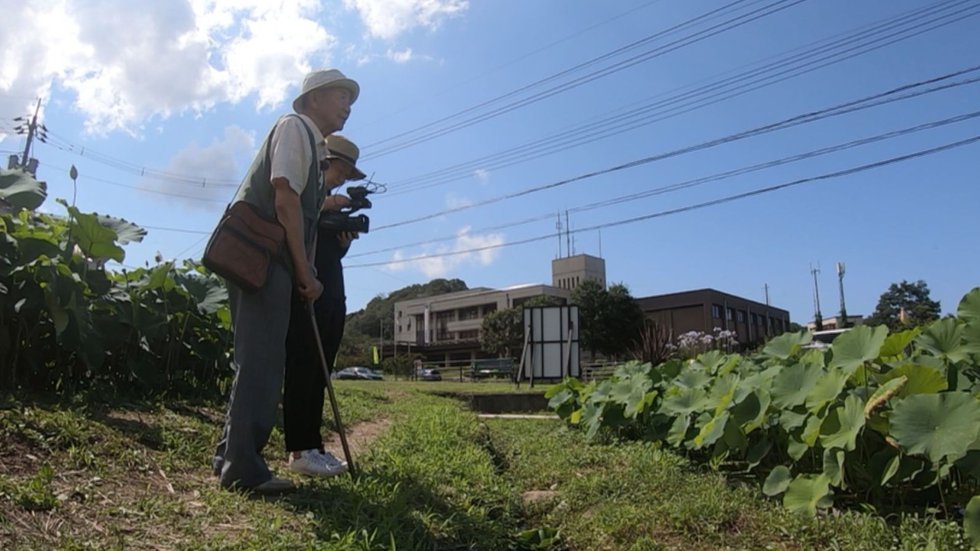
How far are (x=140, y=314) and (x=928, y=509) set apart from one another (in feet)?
11.8

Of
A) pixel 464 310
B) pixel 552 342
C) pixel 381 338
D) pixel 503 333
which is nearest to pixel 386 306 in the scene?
pixel 381 338

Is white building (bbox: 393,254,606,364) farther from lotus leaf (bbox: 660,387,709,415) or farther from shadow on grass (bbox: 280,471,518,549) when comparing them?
shadow on grass (bbox: 280,471,518,549)

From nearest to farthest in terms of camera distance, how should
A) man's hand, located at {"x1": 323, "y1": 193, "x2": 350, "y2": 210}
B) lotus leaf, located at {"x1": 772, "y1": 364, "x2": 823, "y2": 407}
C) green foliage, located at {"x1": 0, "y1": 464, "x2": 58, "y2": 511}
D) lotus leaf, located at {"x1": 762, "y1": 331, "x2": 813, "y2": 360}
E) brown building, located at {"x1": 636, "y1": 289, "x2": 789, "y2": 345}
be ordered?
green foliage, located at {"x1": 0, "y1": 464, "x2": 58, "y2": 511} < lotus leaf, located at {"x1": 772, "y1": 364, "x2": 823, "y2": 407} < man's hand, located at {"x1": 323, "y1": 193, "x2": 350, "y2": 210} < lotus leaf, located at {"x1": 762, "y1": 331, "x2": 813, "y2": 360} < brown building, located at {"x1": 636, "y1": 289, "x2": 789, "y2": 345}

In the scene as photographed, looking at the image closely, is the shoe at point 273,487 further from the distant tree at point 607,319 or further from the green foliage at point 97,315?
the distant tree at point 607,319

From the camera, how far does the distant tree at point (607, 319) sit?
3672 centimetres

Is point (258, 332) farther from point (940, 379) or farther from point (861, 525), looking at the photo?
point (940, 379)

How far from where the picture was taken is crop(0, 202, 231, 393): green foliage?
3.04 metres

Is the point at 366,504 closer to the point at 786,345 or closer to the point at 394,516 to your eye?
the point at 394,516

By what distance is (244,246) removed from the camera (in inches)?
83.2

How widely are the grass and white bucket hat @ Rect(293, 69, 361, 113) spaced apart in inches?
54.0

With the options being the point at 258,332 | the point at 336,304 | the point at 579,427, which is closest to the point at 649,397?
the point at 579,427

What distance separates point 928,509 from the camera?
7.11 feet

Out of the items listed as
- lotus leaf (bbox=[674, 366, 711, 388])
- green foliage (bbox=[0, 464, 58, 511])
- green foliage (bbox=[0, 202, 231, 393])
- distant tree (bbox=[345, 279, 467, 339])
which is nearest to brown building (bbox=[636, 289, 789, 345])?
distant tree (bbox=[345, 279, 467, 339])

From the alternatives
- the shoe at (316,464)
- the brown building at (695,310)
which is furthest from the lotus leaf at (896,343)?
the brown building at (695,310)
